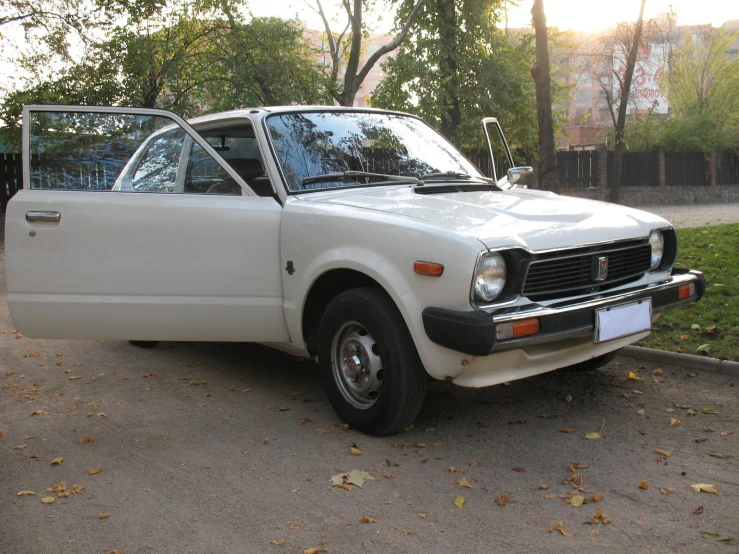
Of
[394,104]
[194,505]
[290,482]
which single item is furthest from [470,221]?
[394,104]

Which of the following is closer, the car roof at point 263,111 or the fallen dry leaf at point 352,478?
the fallen dry leaf at point 352,478

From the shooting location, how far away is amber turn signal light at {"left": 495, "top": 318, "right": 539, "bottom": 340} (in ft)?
11.3

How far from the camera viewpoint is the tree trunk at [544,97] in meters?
11.0

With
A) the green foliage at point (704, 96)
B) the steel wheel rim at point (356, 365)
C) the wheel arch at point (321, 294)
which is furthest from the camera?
the green foliage at point (704, 96)

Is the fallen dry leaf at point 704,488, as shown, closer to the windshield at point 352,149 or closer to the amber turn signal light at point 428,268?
the amber turn signal light at point 428,268

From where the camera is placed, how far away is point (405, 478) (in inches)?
142

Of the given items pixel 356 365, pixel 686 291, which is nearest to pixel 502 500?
pixel 356 365

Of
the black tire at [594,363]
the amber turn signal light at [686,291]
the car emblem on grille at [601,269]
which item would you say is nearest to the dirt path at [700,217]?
the black tire at [594,363]

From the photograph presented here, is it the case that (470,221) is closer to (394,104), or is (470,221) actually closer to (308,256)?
(308,256)

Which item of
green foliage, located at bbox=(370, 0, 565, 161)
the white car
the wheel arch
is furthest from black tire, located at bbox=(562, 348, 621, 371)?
green foliage, located at bbox=(370, 0, 565, 161)

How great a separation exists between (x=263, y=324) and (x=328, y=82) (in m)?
14.4

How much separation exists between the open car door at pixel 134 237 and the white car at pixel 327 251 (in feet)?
0.04

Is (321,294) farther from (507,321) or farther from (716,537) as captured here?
(716,537)

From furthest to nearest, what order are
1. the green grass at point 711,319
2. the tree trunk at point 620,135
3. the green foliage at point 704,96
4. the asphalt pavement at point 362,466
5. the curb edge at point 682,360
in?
the green foliage at point 704,96 < the tree trunk at point 620,135 < the green grass at point 711,319 < the curb edge at point 682,360 < the asphalt pavement at point 362,466
